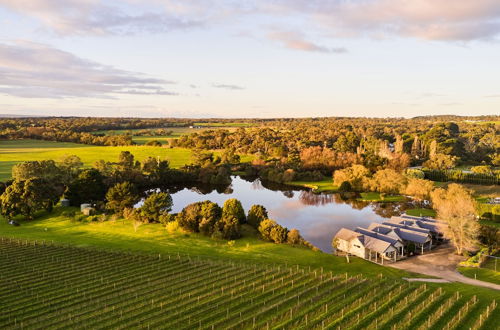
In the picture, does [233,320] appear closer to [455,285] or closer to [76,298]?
[76,298]

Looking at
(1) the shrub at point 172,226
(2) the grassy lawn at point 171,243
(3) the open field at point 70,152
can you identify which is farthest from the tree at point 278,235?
(3) the open field at point 70,152

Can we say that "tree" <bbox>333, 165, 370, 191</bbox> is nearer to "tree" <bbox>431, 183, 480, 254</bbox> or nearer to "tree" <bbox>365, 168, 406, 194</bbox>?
"tree" <bbox>365, 168, 406, 194</bbox>

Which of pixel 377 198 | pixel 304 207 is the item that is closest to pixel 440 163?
pixel 377 198

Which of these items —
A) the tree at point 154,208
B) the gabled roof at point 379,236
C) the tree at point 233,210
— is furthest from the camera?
the tree at point 154,208

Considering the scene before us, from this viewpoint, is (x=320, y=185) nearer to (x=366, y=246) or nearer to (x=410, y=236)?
(x=410, y=236)

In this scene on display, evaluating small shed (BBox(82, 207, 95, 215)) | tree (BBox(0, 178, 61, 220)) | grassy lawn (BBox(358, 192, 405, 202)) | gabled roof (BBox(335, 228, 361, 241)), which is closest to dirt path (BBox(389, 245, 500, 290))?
gabled roof (BBox(335, 228, 361, 241))

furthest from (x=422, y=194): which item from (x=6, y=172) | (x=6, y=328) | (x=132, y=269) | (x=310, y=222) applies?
(x=6, y=172)

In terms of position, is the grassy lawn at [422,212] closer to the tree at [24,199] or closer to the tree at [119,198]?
the tree at [119,198]
